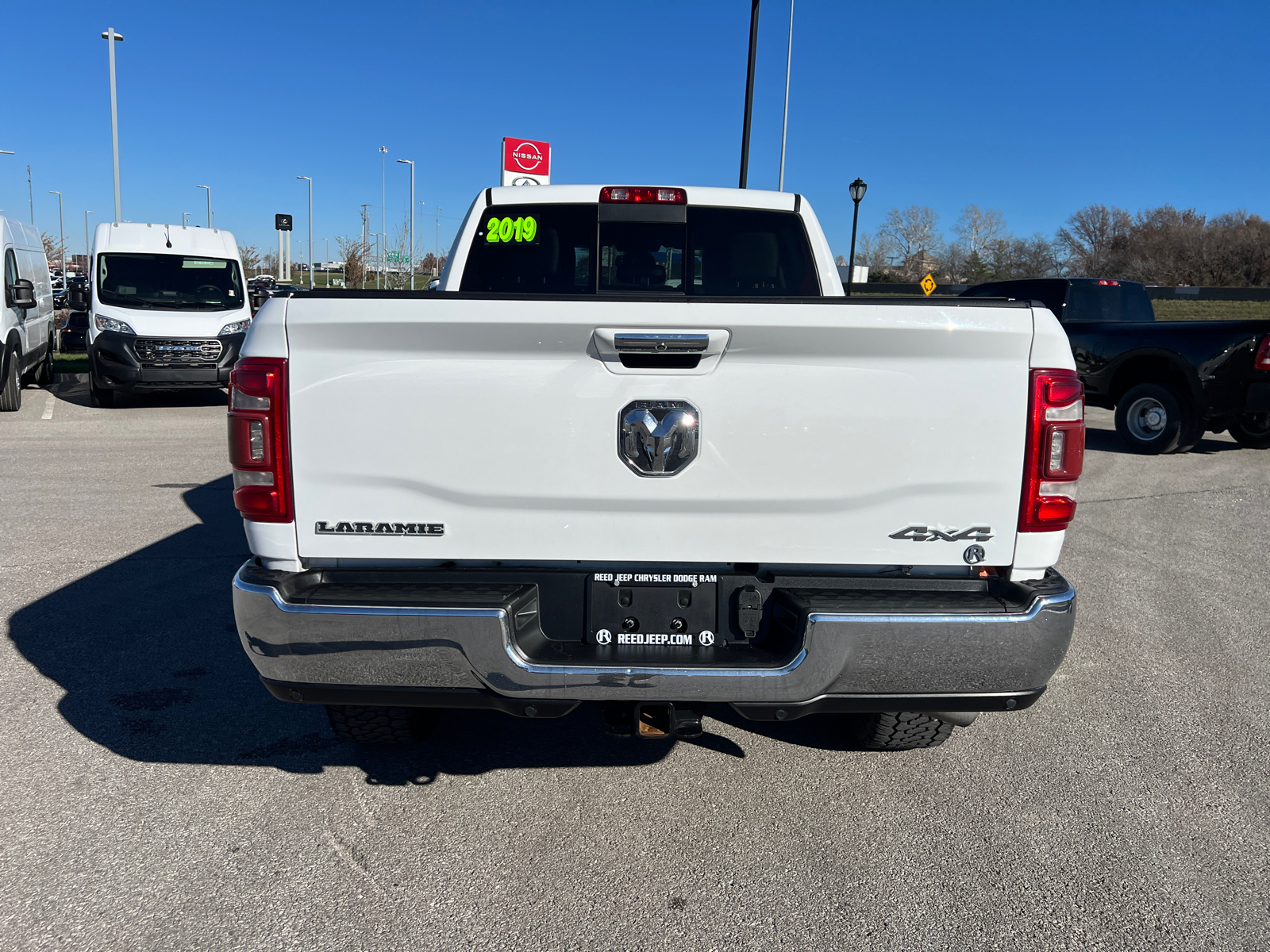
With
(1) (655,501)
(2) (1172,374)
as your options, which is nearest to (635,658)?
(1) (655,501)

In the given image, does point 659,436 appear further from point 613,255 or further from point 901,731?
point 613,255

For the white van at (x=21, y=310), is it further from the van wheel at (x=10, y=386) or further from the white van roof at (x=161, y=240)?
the white van roof at (x=161, y=240)

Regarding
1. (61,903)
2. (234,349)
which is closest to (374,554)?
(61,903)

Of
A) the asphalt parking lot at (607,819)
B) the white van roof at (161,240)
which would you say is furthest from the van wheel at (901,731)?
the white van roof at (161,240)

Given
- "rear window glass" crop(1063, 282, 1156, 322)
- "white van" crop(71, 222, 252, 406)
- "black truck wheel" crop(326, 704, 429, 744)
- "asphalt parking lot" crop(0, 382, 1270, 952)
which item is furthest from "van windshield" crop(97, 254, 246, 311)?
"black truck wheel" crop(326, 704, 429, 744)

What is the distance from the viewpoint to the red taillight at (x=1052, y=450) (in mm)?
2709

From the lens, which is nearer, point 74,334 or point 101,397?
point 101,397

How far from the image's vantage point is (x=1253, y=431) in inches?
470

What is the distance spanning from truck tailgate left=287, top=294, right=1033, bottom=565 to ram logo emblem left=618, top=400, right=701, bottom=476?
23 mm

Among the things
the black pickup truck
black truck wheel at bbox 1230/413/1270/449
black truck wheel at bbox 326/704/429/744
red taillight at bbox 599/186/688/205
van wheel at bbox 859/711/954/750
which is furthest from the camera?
black truck wheel at bbox 1230/413/1270/449

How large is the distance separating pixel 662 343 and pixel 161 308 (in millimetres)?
13485

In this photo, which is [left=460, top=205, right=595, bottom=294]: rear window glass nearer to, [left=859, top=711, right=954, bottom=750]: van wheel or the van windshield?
[left=859, top=711, right=954, bottom=750]: van wheel

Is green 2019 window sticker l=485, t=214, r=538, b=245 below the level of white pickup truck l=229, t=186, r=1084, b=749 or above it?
above

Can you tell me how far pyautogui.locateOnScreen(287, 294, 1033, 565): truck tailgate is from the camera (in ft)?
8.77
